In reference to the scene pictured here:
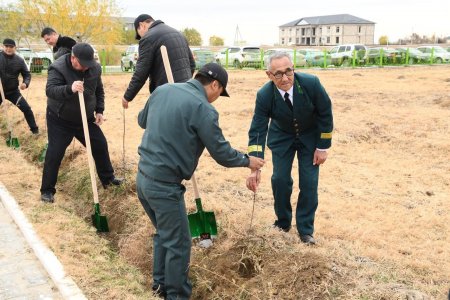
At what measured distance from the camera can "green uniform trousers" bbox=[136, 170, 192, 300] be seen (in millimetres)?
Result: 3068

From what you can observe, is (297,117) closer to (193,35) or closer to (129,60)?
(129,60)

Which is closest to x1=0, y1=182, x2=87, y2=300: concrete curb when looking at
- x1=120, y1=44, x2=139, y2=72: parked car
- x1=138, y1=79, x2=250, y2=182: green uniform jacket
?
x1=138, y1=79, x2=250, y2=182: green uniform jacket

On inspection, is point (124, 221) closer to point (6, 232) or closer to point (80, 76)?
point (6, 232)

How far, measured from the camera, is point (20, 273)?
3672mm

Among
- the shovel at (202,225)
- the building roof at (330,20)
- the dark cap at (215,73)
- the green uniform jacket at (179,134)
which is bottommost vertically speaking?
the shovel at (202,225)

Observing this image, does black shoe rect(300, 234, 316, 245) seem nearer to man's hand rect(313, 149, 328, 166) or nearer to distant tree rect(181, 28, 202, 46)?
man's hand rect(313, 149, 328, 166)

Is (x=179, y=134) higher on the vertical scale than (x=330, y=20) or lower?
lower

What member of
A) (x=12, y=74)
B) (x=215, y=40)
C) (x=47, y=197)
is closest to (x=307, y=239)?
(x=47, y=197)

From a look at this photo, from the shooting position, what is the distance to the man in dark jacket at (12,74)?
8.52 meters

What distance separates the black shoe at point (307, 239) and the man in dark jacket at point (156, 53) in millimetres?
2124

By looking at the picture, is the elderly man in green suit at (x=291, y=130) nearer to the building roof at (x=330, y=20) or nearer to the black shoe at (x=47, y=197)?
the black shoe at (x=47, y=197)

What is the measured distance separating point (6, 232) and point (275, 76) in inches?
115

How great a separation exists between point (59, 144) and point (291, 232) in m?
2.73

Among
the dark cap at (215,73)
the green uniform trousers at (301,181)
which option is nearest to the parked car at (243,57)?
the green uniform trousers at (301,181)
